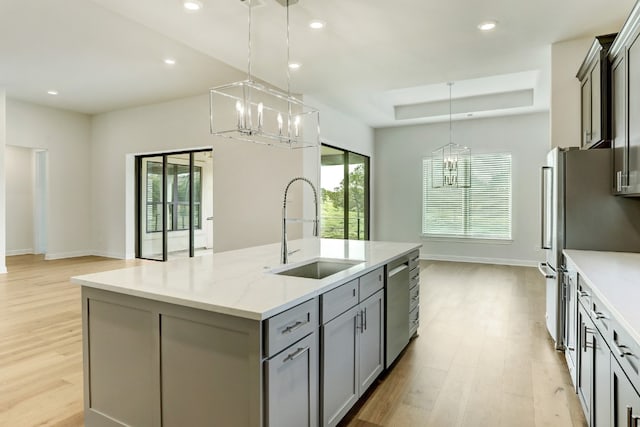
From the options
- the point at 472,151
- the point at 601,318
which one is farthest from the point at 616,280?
the point at 472,151

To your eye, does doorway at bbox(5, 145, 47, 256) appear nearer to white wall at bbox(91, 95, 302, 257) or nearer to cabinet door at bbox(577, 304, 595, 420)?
white wall at bbox(91, 95, 302, 257)

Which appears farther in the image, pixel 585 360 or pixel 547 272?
pixel 547 272

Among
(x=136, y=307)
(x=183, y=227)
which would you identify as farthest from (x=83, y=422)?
(x=183, y=227)

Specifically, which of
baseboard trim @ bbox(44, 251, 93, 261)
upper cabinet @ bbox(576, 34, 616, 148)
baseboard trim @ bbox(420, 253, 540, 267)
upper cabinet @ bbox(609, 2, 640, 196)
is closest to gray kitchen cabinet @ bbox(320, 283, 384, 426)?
upper cabinet @ bbox(609, 2, 640, 196)

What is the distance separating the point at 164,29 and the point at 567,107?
3933mm

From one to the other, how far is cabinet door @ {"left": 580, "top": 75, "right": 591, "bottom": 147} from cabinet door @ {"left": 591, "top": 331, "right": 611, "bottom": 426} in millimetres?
2172

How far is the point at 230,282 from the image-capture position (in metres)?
1.98

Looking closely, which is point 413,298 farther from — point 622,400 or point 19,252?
point 19,252

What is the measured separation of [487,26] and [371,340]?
2986 millimetres

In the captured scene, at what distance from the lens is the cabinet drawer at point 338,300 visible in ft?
6.27

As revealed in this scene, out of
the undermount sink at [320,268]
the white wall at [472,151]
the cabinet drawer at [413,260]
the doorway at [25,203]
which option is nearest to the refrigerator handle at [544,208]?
the cabinet drawer at [413,260]

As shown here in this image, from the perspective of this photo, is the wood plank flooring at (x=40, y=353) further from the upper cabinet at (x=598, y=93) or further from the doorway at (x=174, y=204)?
the upper cabinet at (x=598, y=93)

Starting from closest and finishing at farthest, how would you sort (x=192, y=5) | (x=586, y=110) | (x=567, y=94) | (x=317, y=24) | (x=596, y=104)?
(x=596, y=104) < (x=192, y=5) < (x=586, y=110) < (x=317, y=24) < (x=567, y=94)

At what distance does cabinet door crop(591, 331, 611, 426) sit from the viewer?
161 centimetres
